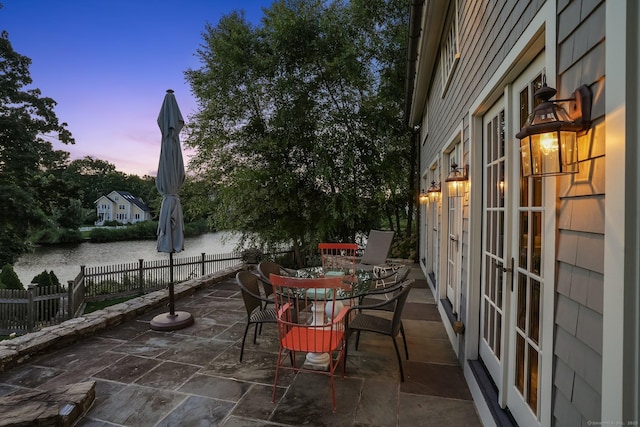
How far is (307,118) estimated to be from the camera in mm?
9531

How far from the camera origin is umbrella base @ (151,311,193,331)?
151 inches

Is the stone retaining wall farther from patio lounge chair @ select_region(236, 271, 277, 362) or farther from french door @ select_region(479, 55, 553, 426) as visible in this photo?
french door @ select_region(479, 55, 553, 426)

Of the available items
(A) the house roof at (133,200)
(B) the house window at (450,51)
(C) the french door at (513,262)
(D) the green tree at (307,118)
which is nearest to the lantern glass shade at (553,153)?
(C) the french door at (513,262)

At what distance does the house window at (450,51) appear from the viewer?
3531mm

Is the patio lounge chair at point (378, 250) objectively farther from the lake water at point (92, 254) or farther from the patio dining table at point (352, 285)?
the lake water at point (92, 254)

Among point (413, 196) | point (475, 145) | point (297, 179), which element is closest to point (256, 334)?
point (475, 145)

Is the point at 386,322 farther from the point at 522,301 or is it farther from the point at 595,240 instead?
the point at 595,240

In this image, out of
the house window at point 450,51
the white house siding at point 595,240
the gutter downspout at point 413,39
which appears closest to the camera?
the white house siding at point 595,240

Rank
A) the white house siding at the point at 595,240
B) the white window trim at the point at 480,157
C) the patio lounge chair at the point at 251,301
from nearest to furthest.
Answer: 1. the white house siding at the point at 595,240
2. the white window trim at the point at 480,157
3. the patio lounge chair at the point at 251,301

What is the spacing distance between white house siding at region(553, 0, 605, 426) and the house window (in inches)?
97.6

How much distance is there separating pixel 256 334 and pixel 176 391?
3.55 feet

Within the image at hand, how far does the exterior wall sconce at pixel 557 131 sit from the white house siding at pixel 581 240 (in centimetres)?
3

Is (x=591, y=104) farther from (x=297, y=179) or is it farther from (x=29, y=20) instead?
(x=29, y=20)

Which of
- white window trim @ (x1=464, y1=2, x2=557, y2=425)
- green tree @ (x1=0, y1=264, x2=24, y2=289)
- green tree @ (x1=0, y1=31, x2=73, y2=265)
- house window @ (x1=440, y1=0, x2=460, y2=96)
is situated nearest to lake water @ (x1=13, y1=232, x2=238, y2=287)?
green tree @ (x1=0, y1=31, x2=73, y2=265)
